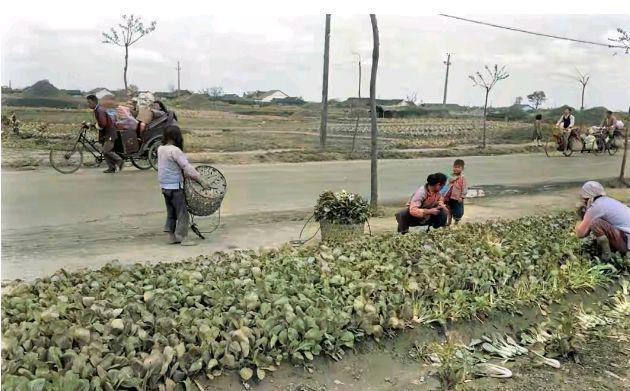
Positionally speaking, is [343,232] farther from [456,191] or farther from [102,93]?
[102,93]

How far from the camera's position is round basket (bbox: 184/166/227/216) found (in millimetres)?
6578

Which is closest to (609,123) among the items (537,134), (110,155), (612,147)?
(612,147)

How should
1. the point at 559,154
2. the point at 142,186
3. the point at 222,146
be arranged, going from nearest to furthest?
1. the point at 142,186
2. the point at 222,146
3. the point at 559,154

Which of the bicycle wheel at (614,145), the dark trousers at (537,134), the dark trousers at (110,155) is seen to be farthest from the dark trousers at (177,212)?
the dark trousers at (537,134)

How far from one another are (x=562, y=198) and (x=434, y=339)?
27.7 ft

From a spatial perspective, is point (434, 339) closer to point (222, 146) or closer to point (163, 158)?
point (163, 158)

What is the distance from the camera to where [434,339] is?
4.11 meters

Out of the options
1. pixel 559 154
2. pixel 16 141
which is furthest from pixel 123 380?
pixel 559 154

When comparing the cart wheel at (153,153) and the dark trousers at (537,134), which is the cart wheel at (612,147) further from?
the cart wheel at (153,153)

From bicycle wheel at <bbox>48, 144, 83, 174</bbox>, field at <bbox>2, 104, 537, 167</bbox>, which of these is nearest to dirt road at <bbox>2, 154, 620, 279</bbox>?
bicycle wheel at <bbox>48, 144, 83, 174</bbox>

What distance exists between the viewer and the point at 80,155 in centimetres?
1260

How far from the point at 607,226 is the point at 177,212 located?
402 cm

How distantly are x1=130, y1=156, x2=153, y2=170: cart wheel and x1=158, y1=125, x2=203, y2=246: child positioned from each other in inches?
238

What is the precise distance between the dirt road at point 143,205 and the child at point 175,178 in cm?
21
